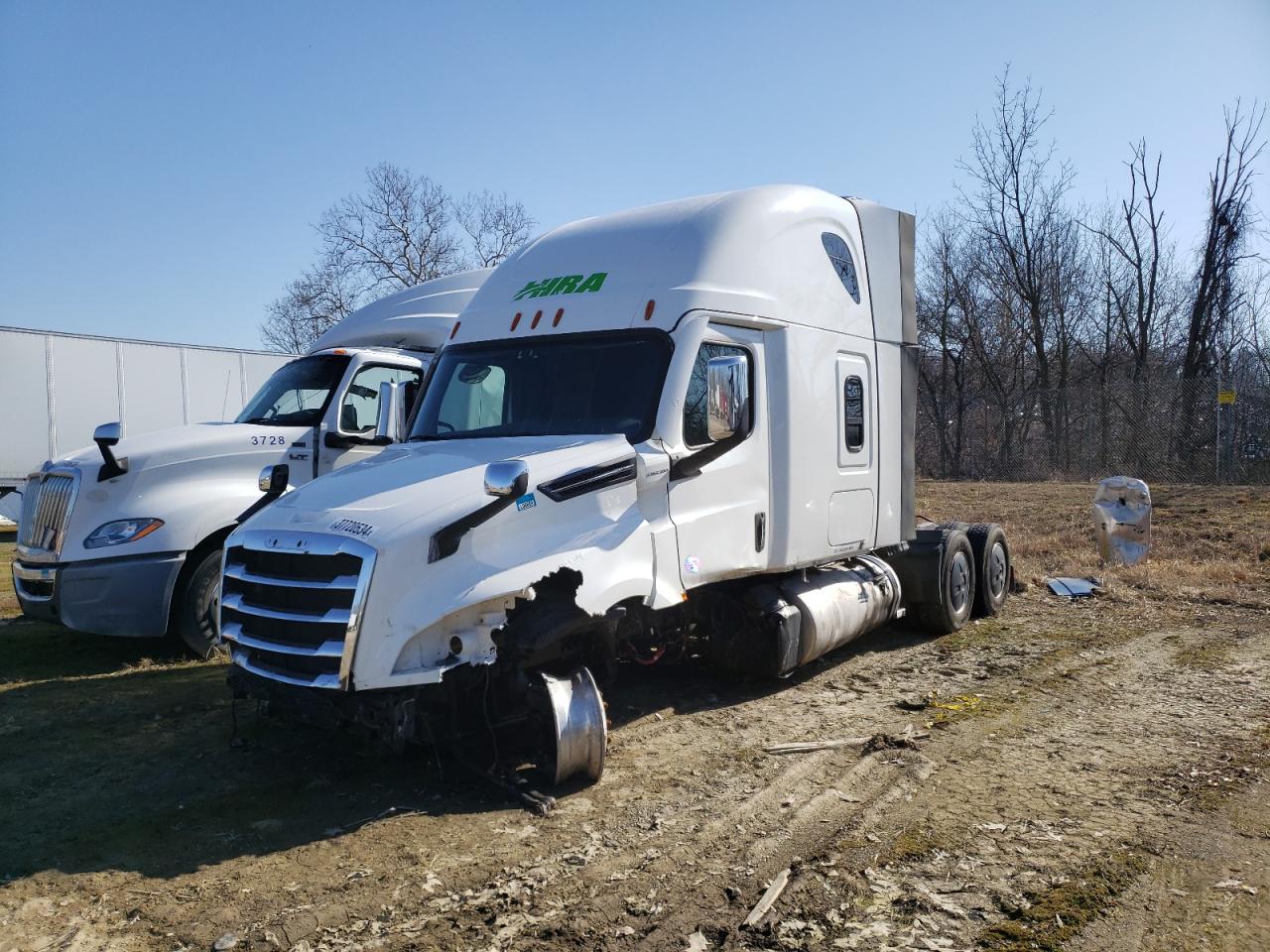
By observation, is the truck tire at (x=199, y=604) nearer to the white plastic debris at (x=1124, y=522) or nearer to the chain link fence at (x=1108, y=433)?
the white plastic debris at (x=1124, y=522)

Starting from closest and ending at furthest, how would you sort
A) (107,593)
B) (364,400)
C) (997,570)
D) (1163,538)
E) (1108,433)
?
(107,593)
(364,400)
(997,570)
(1163,538)
(1108,433)

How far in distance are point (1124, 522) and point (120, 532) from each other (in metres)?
11.9

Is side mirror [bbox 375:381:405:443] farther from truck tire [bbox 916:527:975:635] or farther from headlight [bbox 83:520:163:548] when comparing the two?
truck tire [bbox 916:527:975:635]

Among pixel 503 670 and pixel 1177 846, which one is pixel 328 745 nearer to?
pixel 503 670

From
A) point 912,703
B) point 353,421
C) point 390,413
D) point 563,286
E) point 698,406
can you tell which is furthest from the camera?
point 353,421

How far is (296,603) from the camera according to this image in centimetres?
504

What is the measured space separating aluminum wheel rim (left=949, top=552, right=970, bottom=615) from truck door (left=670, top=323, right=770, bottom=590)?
350 cm

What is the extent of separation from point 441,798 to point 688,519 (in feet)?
7.39

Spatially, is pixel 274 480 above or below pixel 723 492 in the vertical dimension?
above

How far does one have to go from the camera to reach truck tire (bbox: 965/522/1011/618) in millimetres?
10133

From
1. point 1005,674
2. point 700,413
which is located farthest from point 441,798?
point 1005,674

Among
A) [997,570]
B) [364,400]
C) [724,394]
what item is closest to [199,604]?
[364,400]

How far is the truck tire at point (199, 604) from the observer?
811cm

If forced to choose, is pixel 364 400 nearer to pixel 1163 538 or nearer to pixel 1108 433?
pixel 1163 538
